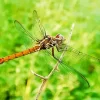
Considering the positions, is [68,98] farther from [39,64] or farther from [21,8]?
[21,8]

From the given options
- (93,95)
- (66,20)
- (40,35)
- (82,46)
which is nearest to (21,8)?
(66,20)

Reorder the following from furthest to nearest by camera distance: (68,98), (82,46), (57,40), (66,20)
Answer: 1. (66,20)
2. (82,46)
3. (68,98)
4. (57,40)

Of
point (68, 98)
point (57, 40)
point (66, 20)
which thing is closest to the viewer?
point (57, 40)

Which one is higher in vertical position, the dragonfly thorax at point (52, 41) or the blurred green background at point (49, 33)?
the blurred green background at point (49, 33)

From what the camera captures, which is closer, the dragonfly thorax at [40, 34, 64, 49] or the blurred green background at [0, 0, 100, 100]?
the dragonfly thorax at [40, 34, 64, 49]

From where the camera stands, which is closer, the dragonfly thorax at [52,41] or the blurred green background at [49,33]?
the dragonfly thorax at [52,41]

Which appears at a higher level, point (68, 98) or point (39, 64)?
point (39, 64)

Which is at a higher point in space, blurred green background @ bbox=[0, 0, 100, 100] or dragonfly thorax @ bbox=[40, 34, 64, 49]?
blurred green background @ bbox=[0, 0, 100, 100]

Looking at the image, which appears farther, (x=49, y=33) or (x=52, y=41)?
(x=49, y=33)
